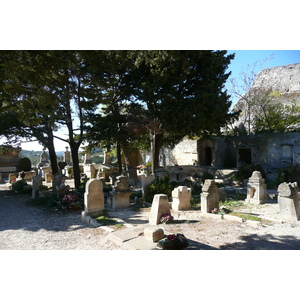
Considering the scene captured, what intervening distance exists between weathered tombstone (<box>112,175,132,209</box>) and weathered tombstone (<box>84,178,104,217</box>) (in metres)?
1.28

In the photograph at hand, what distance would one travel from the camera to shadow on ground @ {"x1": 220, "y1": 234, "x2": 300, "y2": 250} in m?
4.79

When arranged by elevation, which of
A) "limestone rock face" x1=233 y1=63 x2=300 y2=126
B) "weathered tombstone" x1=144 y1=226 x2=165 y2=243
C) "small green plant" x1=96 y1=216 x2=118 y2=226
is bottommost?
"small green plant" x1=96 y1=216 x2=118 y2=226

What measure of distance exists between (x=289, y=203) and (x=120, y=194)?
6126mm

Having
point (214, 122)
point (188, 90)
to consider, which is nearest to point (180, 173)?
point (214, 122)

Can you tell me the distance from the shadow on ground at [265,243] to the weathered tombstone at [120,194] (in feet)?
17.9

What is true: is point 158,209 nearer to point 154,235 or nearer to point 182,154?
point 154,235

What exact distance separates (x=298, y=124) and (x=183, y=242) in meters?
22.0

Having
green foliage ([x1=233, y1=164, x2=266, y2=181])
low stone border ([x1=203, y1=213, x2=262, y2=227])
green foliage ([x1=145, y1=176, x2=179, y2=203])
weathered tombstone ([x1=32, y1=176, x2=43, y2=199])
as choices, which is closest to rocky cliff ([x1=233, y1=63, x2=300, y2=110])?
green foliage ([x1=233, y1=164, x2=266, y2=181])

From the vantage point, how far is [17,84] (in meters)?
5.11

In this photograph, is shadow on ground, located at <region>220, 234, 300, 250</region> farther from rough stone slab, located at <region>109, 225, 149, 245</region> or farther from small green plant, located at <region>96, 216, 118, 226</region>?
small green plant, located at <region>96, 216, 118, 226</region>

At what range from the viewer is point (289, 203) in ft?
22.6

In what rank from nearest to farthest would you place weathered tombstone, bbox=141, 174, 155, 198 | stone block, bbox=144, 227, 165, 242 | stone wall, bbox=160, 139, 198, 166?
1. stone block, bbox=144, 227, 165, 242
2. weathered tombstone, bbox=141, 174, 155, 198
3. stone wall, bbox=160, 139, 198, 166

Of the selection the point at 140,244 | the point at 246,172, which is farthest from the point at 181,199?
the point at 246,172
